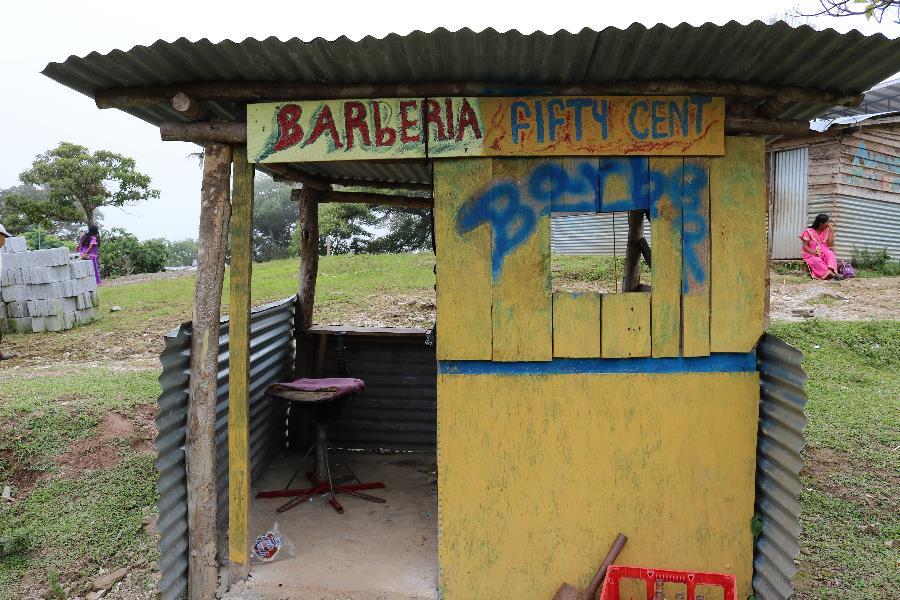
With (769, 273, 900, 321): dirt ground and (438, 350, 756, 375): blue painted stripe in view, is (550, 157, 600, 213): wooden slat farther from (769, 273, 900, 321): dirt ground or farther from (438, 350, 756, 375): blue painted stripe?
(769, 273, 900, 321): dirt ground

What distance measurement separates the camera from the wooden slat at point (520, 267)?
3.71 m

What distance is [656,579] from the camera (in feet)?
12.0

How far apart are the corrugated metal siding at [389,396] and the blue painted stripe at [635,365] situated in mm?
2813

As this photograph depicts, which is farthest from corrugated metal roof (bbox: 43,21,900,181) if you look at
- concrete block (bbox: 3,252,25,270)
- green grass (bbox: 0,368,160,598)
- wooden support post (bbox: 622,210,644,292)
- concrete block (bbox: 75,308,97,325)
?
concrete block (bbox: 75,308,97,325)

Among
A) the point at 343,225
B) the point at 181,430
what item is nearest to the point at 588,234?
the point at 343,225

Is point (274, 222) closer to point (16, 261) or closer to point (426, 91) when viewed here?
point (16, 261)

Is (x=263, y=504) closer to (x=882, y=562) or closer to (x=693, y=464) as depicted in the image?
(x=693, y=464)

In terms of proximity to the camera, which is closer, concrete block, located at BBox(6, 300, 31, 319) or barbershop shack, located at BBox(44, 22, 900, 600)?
barbershop shack, located at BBox(44, 22, 900, 600)

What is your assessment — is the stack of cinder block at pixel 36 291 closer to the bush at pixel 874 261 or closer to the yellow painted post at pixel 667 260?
the yellow painted post at pixel 667 260

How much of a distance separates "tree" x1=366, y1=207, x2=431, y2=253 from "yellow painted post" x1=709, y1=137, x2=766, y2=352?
23816mm

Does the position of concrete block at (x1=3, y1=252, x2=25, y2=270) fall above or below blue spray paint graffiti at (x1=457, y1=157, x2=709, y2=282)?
below

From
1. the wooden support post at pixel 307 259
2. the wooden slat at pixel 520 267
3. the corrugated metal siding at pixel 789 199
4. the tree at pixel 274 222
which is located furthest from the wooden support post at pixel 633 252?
the tree at pixel 274 222

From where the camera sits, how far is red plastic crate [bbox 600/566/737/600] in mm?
3541

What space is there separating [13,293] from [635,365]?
12209 mm
